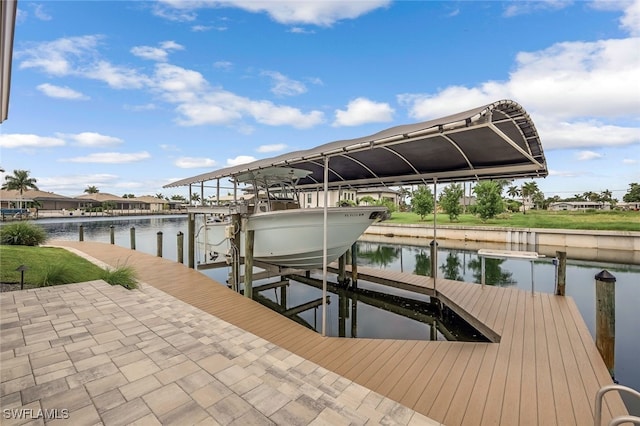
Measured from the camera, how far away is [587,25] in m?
11.1

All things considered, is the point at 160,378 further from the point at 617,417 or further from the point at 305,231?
the point at 305,231

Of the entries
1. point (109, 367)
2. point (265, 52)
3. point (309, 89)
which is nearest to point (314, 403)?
point (109, 367)

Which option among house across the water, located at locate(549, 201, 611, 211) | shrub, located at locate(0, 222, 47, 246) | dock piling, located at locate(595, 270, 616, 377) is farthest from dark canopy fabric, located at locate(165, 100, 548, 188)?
house across the water, located at locate(549, 201, 611, 211)

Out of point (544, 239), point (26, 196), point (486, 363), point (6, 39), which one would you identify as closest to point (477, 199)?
point (544, 239)

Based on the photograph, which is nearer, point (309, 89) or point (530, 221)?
point (309, 89)

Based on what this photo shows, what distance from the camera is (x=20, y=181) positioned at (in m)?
43.6

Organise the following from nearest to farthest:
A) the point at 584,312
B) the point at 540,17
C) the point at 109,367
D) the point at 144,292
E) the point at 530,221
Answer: the point at 109,367, the point at 144,292, the point at 584,312, the point at 540,17, the point at 530,221

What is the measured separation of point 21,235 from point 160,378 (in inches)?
502

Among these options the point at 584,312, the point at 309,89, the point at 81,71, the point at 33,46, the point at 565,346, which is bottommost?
the point at 584,312

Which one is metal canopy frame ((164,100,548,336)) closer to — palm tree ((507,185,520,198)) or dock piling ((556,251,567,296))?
dock piling ((556,251,567,296))

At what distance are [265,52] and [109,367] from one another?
17.7 m

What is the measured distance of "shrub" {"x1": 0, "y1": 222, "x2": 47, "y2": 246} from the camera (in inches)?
401

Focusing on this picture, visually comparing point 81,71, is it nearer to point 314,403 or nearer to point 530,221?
point 314,403

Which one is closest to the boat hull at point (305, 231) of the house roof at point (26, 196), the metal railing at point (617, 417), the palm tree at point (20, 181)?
the metal railing at point (617, 417)
